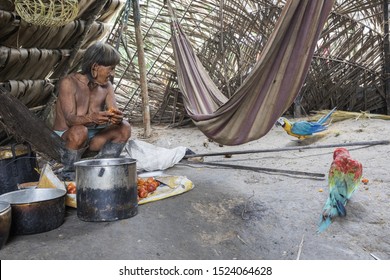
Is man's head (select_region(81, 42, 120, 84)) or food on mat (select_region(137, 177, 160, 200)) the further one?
man's head (select_region(81, 42, 120, 84))

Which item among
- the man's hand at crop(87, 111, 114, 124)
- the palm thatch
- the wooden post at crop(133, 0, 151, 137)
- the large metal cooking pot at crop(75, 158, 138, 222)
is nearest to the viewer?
the large metal cooking pot at crop(75, 158, 138, 222)

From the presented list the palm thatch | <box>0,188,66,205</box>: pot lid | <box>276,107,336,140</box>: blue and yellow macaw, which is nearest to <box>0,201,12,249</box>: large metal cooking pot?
<box>0,188,66,205</box>: pot lid

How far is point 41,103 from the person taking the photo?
426 centimetres

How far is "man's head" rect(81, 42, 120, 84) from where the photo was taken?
7.38ft

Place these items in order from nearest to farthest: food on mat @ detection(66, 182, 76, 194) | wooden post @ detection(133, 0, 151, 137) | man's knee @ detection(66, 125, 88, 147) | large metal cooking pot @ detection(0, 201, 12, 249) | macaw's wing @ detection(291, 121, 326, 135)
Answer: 1. large metal cooking pot @ detection(0, 201, 12, 249)
2. food on mat @ detection(66, 182, 76, 194)
3. man's knee @ detection(66, 125, 88, 147)
4. macaw's wing @ detection(291, 121, 326, 135)
5. wooden post @ detection(133, 0, 151, 137)

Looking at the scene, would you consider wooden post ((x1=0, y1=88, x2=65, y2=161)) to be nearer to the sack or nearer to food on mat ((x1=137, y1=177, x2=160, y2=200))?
the sack

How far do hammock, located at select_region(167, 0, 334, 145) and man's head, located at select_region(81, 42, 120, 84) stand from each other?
2.23 ft

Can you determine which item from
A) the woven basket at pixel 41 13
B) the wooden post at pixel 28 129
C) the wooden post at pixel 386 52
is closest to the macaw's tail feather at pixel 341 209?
the wooden post at pixel 28 129

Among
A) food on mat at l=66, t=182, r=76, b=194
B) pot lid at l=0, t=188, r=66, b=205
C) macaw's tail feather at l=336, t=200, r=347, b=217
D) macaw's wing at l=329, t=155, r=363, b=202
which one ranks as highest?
macaw's wing at l=329, t=155, r=363, b=202

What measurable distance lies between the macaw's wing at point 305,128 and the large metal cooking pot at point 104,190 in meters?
2.40

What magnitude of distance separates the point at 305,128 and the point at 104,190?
255 cm

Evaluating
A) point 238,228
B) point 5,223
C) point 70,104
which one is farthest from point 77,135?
point 238,228

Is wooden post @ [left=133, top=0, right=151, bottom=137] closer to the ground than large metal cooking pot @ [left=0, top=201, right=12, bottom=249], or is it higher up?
higher up

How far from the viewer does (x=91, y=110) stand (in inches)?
96.6
